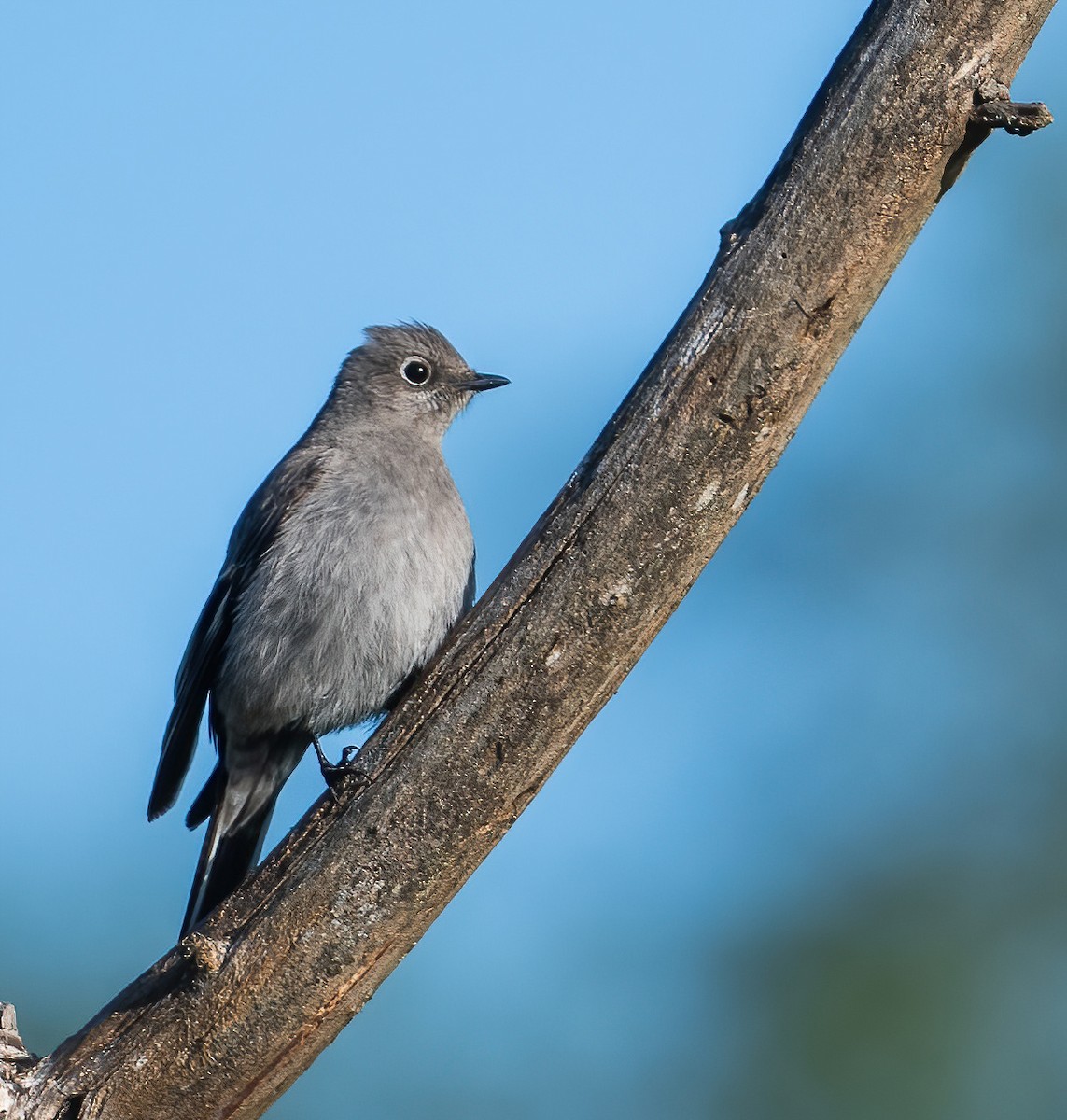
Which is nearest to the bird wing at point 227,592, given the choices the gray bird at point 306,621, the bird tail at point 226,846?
the gray bird at point 306,621

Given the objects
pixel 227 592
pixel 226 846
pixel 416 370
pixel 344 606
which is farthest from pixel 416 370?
pixel 226 846

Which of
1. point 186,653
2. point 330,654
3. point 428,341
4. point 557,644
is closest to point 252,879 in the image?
point 557,644

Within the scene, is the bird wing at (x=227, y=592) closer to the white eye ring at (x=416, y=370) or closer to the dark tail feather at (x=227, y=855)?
the dark tail feather at (x=227, y=855)

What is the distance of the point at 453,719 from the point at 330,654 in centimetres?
208

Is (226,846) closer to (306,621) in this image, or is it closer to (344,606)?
(306,621)

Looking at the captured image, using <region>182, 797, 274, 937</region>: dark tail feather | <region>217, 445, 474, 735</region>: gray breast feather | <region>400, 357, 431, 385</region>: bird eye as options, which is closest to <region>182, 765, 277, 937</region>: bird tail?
<region>182, 797, 274, 937</region>: dark tail feather

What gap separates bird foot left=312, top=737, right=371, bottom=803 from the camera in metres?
4.71

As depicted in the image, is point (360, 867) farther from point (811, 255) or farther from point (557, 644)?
point (811, 255)

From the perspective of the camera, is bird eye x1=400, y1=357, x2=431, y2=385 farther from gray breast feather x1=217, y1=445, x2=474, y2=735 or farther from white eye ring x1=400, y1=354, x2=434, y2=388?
gray breast feather x1=217, y1=445, x2=474, y2=735

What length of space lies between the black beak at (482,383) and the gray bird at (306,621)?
26.4 inches

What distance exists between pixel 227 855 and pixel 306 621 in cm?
113

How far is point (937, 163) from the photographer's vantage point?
4445mm

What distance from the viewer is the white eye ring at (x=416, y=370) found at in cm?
790

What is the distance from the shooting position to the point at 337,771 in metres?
5.21
